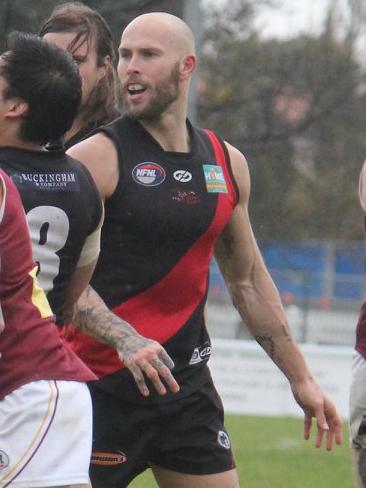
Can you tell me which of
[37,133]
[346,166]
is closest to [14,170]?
[37,133]

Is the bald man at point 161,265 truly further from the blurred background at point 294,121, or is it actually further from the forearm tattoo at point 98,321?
the blurred background at point 294,121

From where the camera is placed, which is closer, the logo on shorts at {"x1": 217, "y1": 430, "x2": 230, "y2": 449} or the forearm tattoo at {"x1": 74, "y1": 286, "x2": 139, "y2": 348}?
the forearm tattoo at {"x1": 74, "y1": 286, "x2": 139, "y2": 348}

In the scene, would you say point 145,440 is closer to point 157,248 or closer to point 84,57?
point 157,248

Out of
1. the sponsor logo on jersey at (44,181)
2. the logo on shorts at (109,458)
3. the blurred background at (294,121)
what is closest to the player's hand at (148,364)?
the sponsor logo on jersey at (44,181)

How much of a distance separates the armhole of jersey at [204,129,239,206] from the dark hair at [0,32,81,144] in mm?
1191

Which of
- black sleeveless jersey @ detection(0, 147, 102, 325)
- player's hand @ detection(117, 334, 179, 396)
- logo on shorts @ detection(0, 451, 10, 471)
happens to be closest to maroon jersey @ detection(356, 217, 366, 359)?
player's hand @ detection(117, 334, 179, 396)

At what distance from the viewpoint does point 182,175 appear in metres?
5.00

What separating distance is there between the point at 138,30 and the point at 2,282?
1.79 m

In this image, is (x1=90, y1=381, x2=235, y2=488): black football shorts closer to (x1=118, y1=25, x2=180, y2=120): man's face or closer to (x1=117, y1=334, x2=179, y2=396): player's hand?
(x1=117, y1=334, x2=179, y2=396): player's hand

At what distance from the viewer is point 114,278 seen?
4.89 metres

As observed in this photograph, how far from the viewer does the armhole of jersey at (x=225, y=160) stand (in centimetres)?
512

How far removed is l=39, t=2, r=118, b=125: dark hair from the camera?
518 cm

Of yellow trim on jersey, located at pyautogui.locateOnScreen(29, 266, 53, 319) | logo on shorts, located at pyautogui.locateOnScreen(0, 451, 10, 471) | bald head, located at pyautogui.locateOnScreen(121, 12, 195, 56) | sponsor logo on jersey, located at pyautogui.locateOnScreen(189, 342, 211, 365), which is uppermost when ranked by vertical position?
bald head, located at pyautogui.locateOnScreen(121, 12, 195, 56)

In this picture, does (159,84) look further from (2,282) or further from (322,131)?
(322,131)
